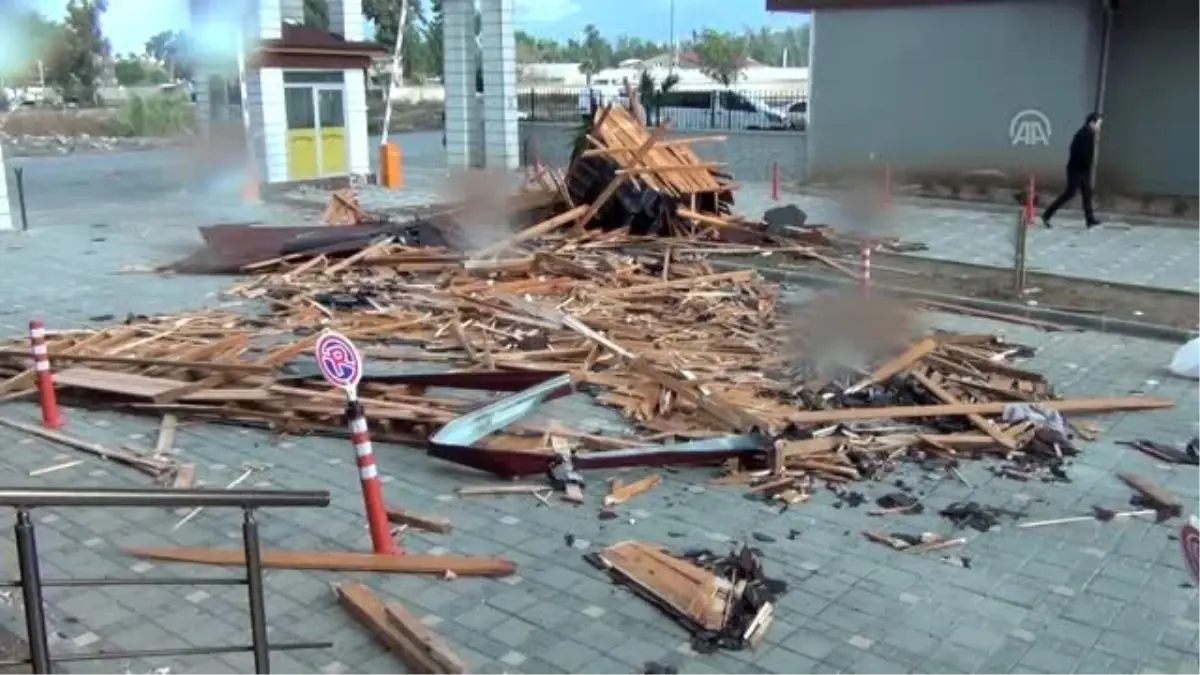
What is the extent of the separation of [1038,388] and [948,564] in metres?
3.44

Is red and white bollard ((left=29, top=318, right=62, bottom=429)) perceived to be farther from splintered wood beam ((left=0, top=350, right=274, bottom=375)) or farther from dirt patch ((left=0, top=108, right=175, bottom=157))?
dirt patch ((left=0, top=108, right=175, bottom=157))

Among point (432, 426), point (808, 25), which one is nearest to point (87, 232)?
point (432, 426)

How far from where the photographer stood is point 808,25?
24094 millimetres

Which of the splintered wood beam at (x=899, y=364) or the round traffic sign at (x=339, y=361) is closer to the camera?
the round traffic sign at (x=339, y=361)

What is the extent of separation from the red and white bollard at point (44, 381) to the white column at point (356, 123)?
59.2 feet

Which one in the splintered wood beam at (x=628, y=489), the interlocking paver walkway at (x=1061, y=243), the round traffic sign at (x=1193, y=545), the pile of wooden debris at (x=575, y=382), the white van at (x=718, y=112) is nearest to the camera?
the round traffic sign at (x=1193, y=545)

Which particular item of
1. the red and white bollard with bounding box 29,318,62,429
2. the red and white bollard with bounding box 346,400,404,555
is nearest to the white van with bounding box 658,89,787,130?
the red and white bollard with bounding box 29,318,62,429

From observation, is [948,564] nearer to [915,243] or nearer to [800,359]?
[800,359]

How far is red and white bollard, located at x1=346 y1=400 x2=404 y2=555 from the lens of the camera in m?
5.79

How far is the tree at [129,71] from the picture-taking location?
10.7 meters

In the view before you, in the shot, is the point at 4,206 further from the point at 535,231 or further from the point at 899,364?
the point at 899,364

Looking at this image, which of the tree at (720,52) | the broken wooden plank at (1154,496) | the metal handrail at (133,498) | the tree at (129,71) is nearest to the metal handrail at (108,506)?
the metal handrail at (133,498)

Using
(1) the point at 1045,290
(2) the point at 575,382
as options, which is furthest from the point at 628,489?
(1) the point at 1045,290

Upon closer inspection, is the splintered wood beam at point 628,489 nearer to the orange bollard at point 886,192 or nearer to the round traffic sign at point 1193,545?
the round traffic sign at point 1193,545
